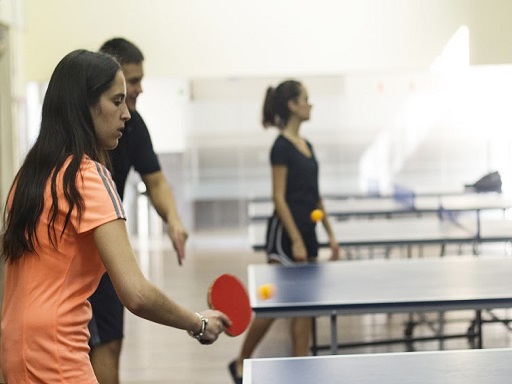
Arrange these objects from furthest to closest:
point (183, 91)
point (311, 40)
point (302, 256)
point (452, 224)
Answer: point (183, 91), point (311, 40), point (452, 224), point (302, 256)

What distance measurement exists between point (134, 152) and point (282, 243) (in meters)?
1.44

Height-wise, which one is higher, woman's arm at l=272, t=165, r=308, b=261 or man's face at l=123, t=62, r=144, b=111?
man's face at l=123, t=62, r=144, b=111

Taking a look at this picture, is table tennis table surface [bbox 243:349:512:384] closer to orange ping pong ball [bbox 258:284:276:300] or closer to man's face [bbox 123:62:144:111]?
orange ping pong ball [bbox 258:284:276:300]

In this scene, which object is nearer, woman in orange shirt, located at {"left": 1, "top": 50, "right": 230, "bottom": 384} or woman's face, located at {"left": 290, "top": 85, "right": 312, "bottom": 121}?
woman in orange shirt, located at {"left": 1, "top": 50, "right": 230, "bottom": 384}

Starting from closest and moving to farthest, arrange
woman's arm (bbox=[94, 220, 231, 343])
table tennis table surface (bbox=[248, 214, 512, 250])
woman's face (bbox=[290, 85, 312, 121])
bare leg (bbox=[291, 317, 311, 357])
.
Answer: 1. woman's arm (bbox=[94, 220, 231, 343])
2. bare leg (bbox=[291, 317, 311, 357])
3. woman's face (bbox=[290, 85, 312, 121])
4. table tennis table surface (bbox=[248, 214, 512, 250])

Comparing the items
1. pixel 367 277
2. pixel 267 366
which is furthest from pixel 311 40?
A: pixel 267 366

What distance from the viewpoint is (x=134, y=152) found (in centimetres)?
331

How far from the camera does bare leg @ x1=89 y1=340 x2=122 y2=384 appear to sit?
3.03 meters

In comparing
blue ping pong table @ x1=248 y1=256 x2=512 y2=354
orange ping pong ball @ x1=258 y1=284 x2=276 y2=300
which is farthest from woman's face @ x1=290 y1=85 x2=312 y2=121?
orange ping pong ball @ x1=258 y1=284 x2=276 y2=300

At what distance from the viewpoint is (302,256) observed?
441cm

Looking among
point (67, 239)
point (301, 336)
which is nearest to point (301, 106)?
point (301, 336)

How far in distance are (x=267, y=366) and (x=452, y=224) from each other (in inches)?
169

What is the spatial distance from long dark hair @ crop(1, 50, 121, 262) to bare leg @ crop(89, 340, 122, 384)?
127cm

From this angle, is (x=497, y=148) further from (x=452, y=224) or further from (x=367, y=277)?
(x=367, y=277)
